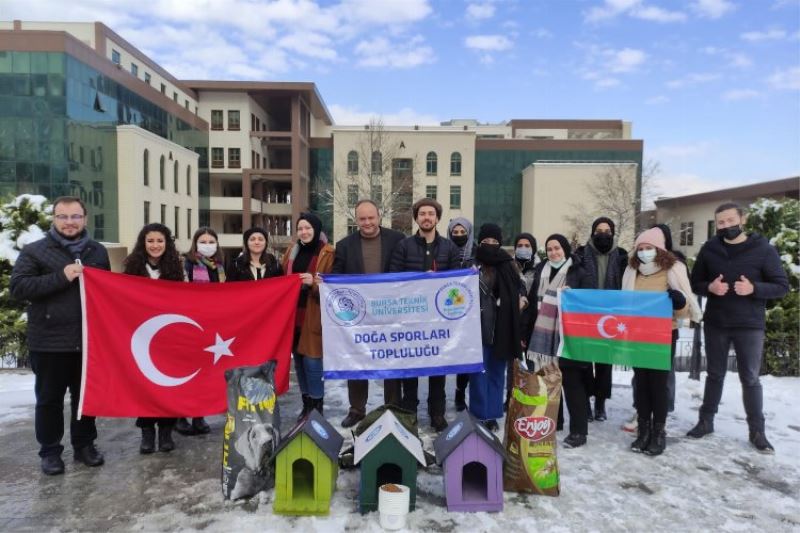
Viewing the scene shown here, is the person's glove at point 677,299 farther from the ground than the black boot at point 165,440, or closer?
farther from the ground

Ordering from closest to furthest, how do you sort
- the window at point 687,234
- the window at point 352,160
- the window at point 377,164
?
the window at point 377,164 < the window at point 687,234 < the window at point 352,160

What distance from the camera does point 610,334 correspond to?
179 inches

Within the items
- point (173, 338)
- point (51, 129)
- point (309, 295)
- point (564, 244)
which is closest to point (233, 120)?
point (51, 129)

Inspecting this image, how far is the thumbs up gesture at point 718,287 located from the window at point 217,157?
41960mm

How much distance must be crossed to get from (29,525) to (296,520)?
1.74m

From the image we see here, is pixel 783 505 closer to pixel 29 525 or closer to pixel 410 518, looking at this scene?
pixel 410 518

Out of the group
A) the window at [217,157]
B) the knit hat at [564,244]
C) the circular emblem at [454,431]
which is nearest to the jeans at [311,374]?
the circular emblem at [454,431]

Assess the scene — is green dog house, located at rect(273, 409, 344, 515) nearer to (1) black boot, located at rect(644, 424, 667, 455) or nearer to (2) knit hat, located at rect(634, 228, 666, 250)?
(1) black boot, located at rect(644, 424, 667, 455)

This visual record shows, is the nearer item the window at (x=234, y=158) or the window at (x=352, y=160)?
the window at (x=234, y=158)

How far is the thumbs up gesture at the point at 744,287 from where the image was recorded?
4430 mm

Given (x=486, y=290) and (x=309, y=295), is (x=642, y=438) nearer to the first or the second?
(x=486, y=290)

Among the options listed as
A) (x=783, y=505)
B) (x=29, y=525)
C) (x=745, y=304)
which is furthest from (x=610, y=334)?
(x=29, y=525)

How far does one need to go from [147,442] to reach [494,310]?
3.40 metres

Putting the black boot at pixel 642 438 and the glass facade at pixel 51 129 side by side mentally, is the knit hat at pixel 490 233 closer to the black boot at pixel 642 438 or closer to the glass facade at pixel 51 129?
the black boot at pixel 642 438
